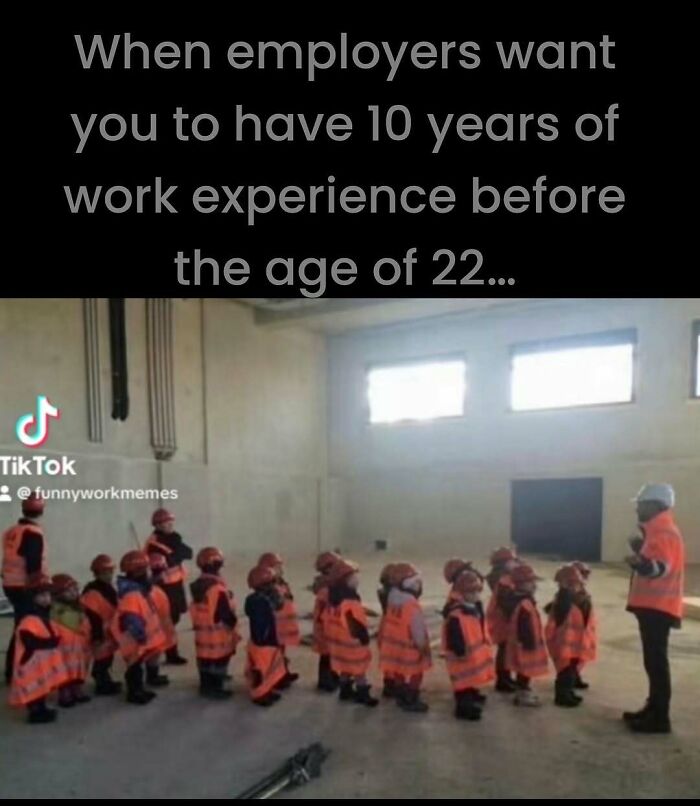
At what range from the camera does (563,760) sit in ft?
10.6

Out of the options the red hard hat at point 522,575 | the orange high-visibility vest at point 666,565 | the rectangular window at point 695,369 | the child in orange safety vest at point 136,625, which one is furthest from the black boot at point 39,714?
the rectangular window at point 695,369

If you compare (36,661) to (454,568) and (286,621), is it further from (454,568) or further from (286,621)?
(454,568)

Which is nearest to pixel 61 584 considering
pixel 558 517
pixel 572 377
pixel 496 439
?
pixel 496 439

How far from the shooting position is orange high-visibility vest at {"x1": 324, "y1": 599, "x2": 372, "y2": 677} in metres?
4.11

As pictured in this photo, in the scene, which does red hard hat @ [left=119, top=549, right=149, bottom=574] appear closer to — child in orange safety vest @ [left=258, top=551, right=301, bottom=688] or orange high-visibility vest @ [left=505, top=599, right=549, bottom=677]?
child in orange safety vest @ [left=258, top=551, right=301, bottom=688]

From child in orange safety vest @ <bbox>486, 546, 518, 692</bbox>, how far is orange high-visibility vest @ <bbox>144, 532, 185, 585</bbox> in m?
2.50

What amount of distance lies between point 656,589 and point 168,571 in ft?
11.7

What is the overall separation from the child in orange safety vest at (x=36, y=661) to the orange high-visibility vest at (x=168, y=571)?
3.96ft

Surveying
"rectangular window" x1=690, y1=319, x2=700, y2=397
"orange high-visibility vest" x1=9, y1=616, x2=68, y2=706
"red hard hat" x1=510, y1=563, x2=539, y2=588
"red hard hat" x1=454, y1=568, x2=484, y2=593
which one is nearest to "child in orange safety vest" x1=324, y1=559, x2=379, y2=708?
"red hard hat" x1=454, y1=568, x2=484, y2=593

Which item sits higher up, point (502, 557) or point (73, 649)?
point (502, 557)

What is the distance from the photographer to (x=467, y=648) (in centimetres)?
383
